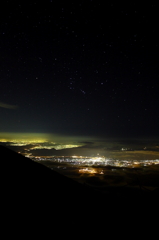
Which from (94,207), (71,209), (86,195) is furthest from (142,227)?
(71,209)

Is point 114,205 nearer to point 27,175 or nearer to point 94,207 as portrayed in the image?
point 94,207

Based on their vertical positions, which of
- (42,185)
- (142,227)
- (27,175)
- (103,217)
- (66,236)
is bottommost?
(142,227)

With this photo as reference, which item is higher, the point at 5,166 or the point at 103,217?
the point at 5,166

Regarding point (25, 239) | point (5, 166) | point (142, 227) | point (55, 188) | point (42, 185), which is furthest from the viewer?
point (142, 227)

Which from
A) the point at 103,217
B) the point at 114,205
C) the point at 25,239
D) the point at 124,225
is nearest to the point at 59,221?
the point at 25,239

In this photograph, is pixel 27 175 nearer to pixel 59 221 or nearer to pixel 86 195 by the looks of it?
pixel 59 221

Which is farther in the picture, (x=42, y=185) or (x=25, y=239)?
(x=42, y=185)

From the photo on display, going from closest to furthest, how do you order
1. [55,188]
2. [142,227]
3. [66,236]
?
[66,236], [55,188], [142,227]
